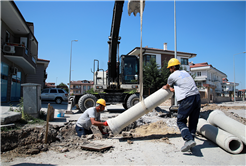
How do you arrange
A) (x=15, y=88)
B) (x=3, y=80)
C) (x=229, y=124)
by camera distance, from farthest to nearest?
(x=15, y=88), (x=3, y=80), (x=229, y=124)

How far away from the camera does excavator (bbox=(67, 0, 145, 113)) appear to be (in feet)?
33.2

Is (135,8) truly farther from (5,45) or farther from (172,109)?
(5,45)

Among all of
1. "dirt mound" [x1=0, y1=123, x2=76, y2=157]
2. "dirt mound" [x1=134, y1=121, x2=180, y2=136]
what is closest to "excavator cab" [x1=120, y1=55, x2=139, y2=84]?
"dirt mound" [x1=134, y1=121, x2=180, y2=136]

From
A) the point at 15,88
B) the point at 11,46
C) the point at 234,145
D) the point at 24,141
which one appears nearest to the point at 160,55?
the point at 15,88

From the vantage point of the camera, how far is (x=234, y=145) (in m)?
3.43

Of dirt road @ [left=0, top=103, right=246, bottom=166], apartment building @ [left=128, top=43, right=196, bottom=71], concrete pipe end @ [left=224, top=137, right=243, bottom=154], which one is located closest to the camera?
dirt road @ [left=0, top=103, right=246, bottom=166]

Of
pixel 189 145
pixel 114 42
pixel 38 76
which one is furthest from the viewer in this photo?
pixel 38 76

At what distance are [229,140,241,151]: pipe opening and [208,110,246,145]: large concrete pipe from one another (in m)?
0.12

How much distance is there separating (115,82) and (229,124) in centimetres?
787

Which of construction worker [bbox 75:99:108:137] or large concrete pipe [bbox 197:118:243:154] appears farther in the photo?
construction worker [bbox 75:99:108:137]

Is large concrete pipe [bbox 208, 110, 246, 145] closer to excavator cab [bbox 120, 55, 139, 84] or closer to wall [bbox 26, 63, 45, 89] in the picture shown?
excavator cab [bbox 120, 55, 139, 84]

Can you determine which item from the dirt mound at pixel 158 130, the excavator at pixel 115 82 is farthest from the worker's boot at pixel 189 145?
the excavator at pixel 115 82

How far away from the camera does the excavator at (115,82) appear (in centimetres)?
1011

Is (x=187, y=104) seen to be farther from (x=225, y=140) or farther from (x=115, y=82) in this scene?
(x=115, y=82)
